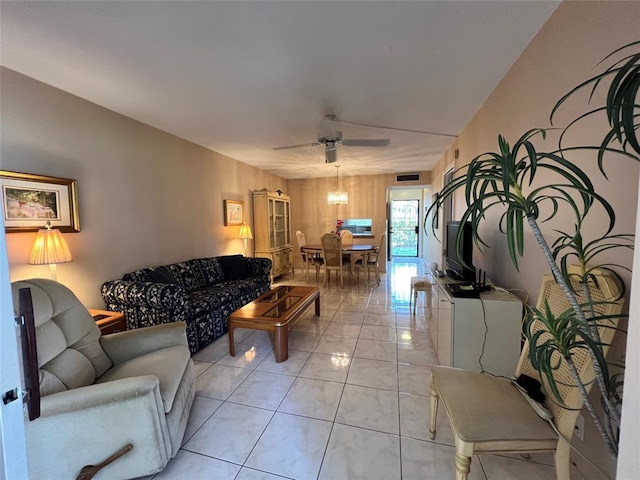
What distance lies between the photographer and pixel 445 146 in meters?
4.20

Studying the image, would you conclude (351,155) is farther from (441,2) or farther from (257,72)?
(441,2)

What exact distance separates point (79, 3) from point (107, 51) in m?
0.42

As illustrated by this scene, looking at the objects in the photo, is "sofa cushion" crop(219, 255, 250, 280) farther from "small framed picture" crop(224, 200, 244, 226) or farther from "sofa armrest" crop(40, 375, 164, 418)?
"sofa armrest" crop(40, 375, 164, 418)

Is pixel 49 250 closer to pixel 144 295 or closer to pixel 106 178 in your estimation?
pixel 144 295

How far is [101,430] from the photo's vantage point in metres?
1.26

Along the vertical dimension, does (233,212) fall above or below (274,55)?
below

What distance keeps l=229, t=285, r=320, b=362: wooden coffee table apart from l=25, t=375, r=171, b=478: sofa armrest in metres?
1.13

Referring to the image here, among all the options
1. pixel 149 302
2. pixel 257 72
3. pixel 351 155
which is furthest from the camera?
pixel 351 155

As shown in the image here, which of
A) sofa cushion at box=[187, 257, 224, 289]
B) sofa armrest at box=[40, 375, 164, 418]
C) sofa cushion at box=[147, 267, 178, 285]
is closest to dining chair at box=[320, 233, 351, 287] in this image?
sofa cushion at box=[187, 257, 224, 289]

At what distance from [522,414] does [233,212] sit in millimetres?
4553

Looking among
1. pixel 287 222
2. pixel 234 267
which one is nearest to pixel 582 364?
pixel 234 267

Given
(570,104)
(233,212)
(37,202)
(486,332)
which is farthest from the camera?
(233,212)

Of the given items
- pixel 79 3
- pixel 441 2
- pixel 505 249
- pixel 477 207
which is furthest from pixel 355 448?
pixel 79 3

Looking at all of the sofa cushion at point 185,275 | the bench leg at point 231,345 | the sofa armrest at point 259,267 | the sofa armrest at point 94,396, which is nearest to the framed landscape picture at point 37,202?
the sofa cushion at point 185,275
